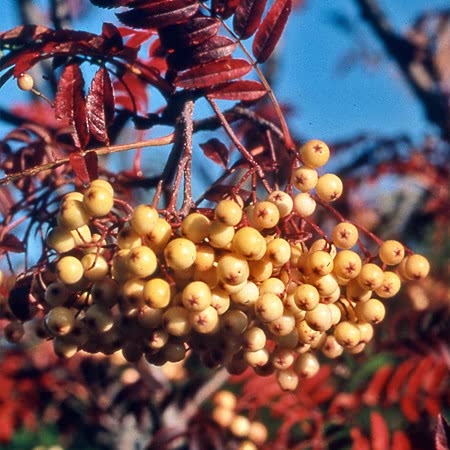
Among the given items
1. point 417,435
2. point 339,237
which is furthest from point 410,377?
point 339,237

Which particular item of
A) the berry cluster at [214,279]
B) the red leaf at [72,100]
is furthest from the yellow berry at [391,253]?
the red leaf at [72,100]

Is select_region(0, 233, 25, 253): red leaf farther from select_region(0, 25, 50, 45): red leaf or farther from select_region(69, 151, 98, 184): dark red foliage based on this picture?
select_region(0, 25, 50, 45): red leaf

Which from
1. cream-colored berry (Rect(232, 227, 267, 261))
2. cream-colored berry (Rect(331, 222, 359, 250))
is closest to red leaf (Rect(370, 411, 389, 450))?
cream-colored berry (Rect(331, 222, 359, 250))

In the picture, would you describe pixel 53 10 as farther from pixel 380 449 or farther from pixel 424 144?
pixel 424 144

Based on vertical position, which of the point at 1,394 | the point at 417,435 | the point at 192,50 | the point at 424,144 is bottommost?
the point at 424,144

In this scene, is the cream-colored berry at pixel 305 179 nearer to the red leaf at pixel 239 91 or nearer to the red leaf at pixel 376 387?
the red leaf at pixel 239 91

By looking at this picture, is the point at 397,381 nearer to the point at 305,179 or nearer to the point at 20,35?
the point at 305,179
